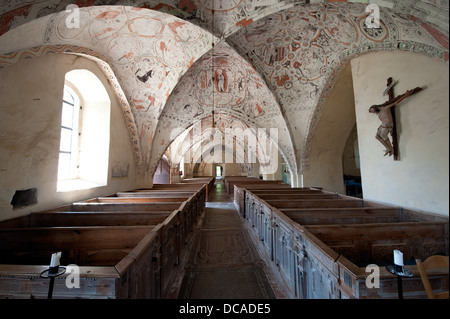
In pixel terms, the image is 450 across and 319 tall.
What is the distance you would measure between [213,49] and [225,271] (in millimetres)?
5359

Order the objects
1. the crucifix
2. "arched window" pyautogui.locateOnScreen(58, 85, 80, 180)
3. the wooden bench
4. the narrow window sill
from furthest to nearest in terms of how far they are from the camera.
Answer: "arched window" pyautogui.locateOnScreen(58, 85, 80, 180)
the narrow window sill
the crucifix
the wooden bench

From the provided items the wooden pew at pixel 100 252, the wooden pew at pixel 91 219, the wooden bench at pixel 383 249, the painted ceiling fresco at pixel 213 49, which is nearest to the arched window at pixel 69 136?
the painted ceiling fresco at pixel 213 49

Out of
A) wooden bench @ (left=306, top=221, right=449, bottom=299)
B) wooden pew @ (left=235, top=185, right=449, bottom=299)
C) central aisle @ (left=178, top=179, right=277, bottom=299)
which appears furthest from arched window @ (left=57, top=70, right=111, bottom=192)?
wooden bench @ (left=306, top=221, right=449, bottom=299)

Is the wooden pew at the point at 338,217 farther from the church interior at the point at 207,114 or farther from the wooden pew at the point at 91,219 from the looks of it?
the wooden pew at the point at 91,219

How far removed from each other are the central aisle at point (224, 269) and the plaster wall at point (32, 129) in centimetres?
281

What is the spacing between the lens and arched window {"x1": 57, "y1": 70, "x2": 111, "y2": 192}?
4840 millimetres

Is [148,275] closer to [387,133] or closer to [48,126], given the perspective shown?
[387,133]

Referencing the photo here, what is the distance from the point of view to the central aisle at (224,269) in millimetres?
2463

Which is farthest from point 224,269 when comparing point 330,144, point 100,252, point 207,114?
point 330,144

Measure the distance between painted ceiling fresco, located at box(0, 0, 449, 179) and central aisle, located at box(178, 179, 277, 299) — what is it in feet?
9.38

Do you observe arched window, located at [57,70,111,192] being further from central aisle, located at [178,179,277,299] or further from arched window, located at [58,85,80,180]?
central aisle, located at [178,179,277,299]

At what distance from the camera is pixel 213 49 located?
5.31m

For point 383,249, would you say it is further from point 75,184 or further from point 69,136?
point 69,136
